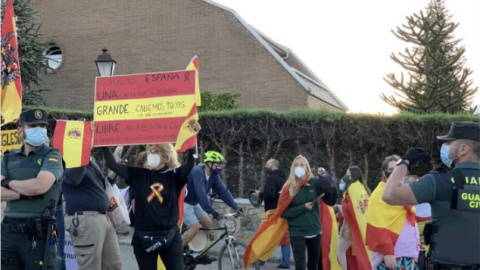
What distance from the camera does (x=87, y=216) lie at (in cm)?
694

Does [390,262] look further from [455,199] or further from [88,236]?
[88,236]

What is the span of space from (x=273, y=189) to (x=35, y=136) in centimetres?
617

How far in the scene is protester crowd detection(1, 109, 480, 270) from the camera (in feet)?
14.4

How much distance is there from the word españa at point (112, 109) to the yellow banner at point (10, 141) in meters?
1.13

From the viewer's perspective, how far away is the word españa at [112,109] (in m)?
6.66

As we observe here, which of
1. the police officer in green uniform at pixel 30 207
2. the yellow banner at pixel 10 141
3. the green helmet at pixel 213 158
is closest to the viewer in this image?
the police officer in green uniform at pixel 30 207

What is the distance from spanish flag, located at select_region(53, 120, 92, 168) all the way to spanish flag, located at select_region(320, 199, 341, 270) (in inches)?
190

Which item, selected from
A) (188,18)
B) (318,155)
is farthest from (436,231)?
(188,18)

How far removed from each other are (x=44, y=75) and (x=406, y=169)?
30162mm

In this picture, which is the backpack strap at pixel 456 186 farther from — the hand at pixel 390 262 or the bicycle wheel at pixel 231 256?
the bicycle wheel at pixel 231 256

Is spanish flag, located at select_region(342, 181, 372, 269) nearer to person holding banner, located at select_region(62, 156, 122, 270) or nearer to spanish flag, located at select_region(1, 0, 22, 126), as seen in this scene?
person holding banner, located at select_region(62, 156, 122, 270)

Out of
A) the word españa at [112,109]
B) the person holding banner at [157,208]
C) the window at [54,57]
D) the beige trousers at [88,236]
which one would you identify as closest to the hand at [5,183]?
the person holding banner at [157,208]

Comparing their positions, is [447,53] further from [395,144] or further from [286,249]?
[286,249]

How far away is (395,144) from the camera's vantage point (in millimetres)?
17094
